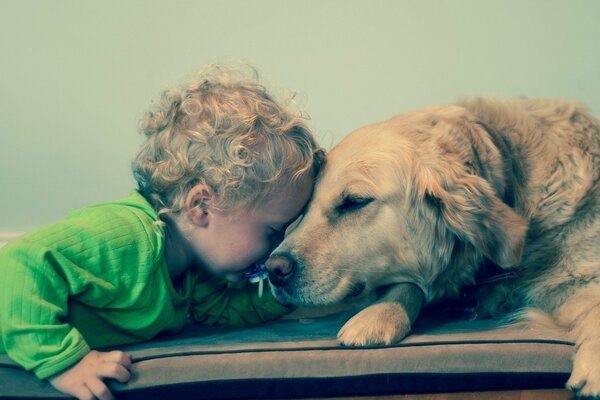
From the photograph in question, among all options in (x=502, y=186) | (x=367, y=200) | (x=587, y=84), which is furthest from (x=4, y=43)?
(x=587, y=84)

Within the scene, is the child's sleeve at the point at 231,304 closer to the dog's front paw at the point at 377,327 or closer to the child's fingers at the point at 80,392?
the dog's front paw at the point at 377,327

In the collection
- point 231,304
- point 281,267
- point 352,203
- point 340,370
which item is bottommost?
point 231,304

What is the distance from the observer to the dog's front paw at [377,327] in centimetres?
156

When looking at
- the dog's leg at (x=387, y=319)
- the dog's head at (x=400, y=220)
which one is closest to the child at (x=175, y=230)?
the dog's head at (x=400, y=220)

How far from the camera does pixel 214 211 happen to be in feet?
5.98

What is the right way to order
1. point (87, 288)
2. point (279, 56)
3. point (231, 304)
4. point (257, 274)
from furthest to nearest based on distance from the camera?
point (279, 56) < point (231, 304) < point (257, 274) < point (87, 288)

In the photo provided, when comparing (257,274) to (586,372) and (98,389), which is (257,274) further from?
(586,372)

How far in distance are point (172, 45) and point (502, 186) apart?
1.90 m

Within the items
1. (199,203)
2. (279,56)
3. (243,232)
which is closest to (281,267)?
(243,232)

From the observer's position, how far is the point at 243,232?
5.96ft

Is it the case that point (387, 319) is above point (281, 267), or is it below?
below

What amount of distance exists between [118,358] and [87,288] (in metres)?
0.23

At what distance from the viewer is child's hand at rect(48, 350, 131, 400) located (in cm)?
142

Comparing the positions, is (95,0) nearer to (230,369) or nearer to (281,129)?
(281,129)
